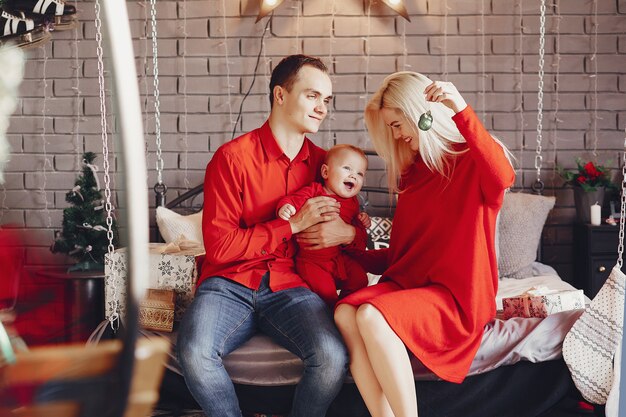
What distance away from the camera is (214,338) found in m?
2.10

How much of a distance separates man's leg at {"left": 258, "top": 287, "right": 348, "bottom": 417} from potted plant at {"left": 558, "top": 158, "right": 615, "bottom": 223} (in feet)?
6.32

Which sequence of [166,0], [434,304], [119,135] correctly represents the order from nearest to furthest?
[119,135] < [434,304] < [166,0]

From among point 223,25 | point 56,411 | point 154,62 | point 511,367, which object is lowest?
point 511,367

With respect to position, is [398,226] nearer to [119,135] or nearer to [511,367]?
[511,367]

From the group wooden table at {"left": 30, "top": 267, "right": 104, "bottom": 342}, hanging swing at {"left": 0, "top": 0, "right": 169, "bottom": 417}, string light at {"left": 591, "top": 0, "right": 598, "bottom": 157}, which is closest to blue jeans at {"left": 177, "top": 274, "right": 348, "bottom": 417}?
wooden table at {"left": 30, "top": 267, "right": 104, "bottom": 342}

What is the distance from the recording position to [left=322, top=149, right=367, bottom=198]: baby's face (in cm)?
229

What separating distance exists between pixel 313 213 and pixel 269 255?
0.74 ft

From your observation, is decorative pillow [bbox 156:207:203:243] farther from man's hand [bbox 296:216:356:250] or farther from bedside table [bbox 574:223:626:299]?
bedside table [bbox 574:223:626:299]

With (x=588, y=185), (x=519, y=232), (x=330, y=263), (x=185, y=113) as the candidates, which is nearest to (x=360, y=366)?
(x=330, y=263)

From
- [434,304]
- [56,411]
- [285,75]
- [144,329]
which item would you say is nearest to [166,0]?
[285,75]

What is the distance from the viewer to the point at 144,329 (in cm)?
244

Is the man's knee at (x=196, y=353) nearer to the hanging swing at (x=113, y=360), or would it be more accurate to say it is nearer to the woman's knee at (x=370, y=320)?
the woman's knee at (x=370, y=320)

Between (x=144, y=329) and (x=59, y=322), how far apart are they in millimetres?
1367

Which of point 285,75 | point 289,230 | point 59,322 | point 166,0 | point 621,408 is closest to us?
point 59,322
